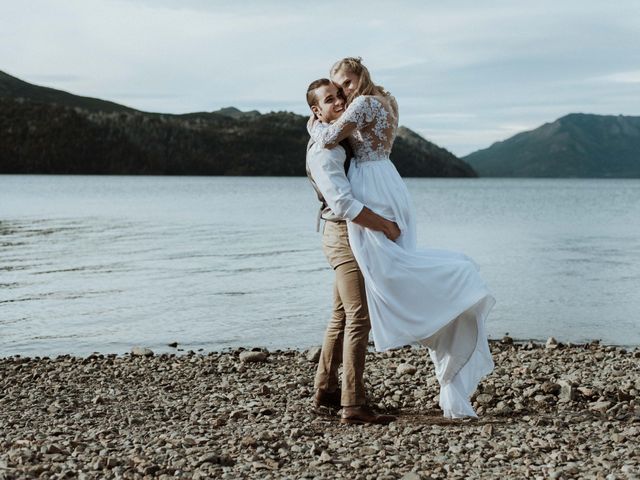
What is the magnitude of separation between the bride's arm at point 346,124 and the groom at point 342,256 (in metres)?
0.11

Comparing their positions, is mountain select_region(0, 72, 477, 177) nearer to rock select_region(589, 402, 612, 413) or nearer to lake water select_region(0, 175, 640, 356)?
lake water select_region(0, 175, 640, 356)

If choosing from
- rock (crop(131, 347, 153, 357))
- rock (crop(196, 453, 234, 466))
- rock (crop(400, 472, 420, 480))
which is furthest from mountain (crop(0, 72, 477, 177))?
rock (crop(400, 472, 420, 480))

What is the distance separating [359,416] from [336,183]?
1.92 meters

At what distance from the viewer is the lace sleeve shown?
6.23m

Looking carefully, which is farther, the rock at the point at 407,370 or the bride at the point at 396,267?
the rock at the point at 407,370

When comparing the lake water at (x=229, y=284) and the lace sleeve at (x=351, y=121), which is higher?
the lace sleeve at (x=351, y=121)

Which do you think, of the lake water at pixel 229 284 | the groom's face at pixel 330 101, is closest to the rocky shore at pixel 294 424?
the groom's face at pixel 330 101

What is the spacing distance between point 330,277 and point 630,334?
8.68 m

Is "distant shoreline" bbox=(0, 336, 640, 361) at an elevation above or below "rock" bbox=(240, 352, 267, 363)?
below

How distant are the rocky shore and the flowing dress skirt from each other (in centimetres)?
62

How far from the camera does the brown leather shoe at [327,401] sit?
732 centimetres

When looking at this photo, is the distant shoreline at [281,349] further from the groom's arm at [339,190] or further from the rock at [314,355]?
the groom's arm at [339,190]

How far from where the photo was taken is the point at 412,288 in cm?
664

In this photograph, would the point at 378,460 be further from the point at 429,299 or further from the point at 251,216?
the point at 251,216
